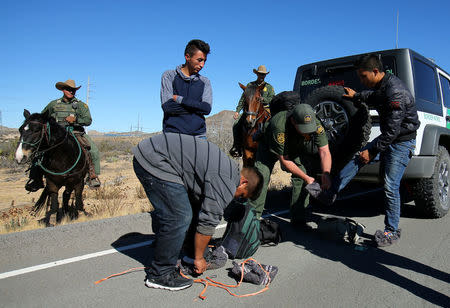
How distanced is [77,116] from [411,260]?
234 inches

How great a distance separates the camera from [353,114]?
15.6ft

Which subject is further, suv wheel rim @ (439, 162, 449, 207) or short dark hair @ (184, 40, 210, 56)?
suv wheel rim @ (439, 162, 449, 207)

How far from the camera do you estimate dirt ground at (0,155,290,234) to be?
5.80m

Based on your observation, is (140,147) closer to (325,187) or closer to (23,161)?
(325,187)

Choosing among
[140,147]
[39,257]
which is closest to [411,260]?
[140,147]

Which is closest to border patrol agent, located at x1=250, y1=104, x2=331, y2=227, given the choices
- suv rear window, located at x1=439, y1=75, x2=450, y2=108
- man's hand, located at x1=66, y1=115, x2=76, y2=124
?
suv rear window, located at x1=439, y1=75, x2=450, y2=108

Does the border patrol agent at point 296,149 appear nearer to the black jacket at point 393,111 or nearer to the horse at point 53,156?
the black jacket at point 393,111

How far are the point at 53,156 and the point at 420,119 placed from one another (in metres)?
5.87

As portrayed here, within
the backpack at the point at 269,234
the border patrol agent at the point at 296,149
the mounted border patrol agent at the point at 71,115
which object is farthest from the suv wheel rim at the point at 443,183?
the mounted border patrol agent at the point at 71,115

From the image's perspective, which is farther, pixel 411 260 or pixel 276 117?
pixel 276 117

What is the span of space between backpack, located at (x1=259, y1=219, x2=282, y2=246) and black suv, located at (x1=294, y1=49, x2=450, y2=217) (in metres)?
1.25

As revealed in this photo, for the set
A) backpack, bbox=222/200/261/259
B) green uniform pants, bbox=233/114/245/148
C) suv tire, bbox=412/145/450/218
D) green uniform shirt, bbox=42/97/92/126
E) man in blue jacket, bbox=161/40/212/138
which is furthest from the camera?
green uniform pants, bbox=233/114/245/148

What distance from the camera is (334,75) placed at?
6.25 m

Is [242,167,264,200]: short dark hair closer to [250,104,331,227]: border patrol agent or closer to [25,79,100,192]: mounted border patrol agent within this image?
[250,104,331,227]: border patrol agent
